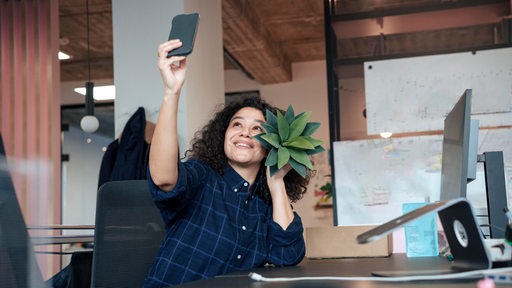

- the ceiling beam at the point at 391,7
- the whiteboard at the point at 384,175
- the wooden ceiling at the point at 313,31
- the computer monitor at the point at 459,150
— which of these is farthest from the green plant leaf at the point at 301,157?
the ceiling beam at the point at 391,7

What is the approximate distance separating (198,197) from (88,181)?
875cm

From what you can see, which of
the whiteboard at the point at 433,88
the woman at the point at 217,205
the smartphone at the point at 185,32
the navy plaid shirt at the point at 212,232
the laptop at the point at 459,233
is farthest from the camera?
the whiteboard at the point at 433,88

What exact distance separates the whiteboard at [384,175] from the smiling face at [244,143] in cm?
210

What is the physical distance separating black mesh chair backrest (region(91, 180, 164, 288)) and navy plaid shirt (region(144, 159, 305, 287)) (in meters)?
0.15

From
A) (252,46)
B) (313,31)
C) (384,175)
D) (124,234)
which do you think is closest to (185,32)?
(124,234)

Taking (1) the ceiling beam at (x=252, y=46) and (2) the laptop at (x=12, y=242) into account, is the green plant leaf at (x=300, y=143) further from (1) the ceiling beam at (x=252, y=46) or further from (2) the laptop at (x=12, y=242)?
(1) the ceiling beam at (x=252, y=46)

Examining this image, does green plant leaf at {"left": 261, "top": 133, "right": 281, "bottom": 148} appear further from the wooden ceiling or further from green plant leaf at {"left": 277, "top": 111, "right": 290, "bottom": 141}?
the wooden ceiling

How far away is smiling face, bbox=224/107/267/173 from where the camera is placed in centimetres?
212

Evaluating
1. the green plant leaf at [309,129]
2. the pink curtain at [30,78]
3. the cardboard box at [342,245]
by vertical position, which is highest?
the pink curtain at [30,78]

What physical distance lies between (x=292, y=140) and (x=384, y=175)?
98.6 inches

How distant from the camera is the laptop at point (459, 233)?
1.18 m

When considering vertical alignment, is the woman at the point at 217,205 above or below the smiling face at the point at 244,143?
below

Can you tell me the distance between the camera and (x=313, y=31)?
301 inches

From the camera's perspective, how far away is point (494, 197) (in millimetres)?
2064
